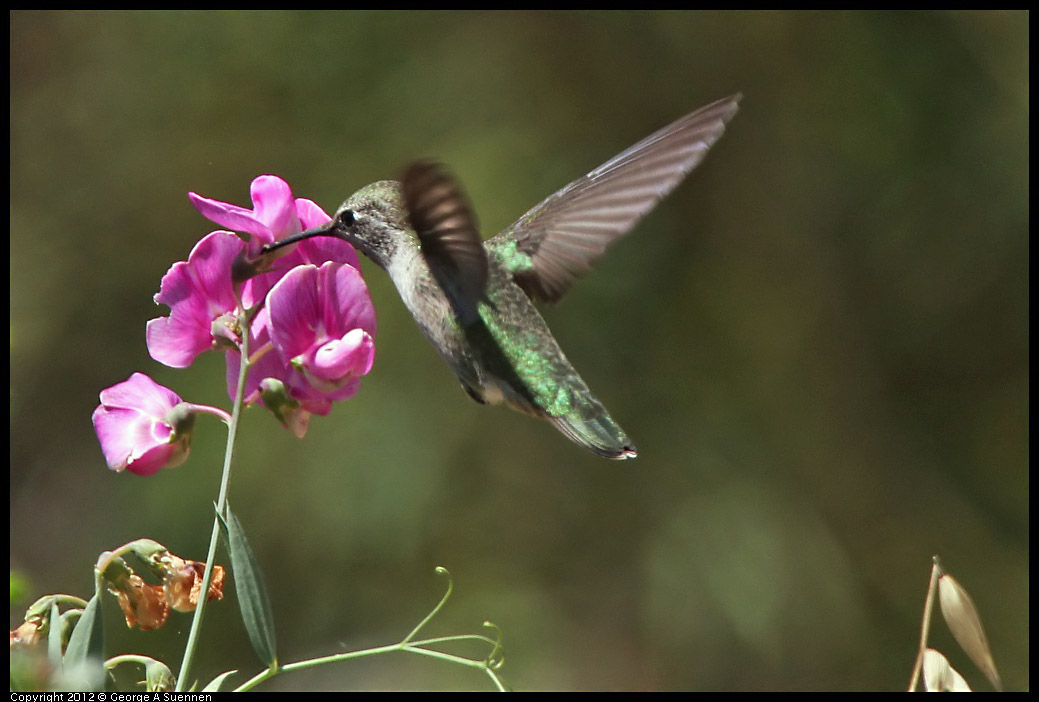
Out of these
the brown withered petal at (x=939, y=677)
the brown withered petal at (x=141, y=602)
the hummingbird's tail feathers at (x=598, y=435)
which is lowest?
the brown withered petal at (x=939, y=677)

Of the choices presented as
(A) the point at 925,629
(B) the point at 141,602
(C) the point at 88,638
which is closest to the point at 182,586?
(B) the point at 141,602

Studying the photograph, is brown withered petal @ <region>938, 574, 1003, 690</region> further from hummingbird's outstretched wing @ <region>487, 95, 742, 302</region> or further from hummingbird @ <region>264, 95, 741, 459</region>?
hummingbird's outstretched wing @ <region>487, 95, 742, 302</region>

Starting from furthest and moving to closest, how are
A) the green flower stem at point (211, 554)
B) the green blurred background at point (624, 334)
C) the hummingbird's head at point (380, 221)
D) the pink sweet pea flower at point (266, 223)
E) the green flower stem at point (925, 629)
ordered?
the green blurred background at point (624, 334) → the hummingbird's head at point (380, 221) → the pink sweet pea flower at point (266, 223) → the green flower stem at point (925, 629) → the green flower stem at point (211, 554)

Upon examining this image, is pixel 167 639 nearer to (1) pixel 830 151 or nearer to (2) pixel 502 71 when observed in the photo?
(2) pixel 502 71

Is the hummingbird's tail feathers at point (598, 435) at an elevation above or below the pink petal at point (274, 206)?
below

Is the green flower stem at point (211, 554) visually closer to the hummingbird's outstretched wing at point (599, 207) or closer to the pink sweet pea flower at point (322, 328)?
the pink sweet pea flower at point (322, 328)

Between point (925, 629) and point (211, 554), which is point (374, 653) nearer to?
point (211, 554)

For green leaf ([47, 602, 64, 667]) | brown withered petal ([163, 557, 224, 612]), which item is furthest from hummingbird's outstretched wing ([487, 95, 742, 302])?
green leaf ([47, 602, 64, 667])

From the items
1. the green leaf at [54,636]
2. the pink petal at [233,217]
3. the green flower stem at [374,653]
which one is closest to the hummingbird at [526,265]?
the pink petal at [233,217]
